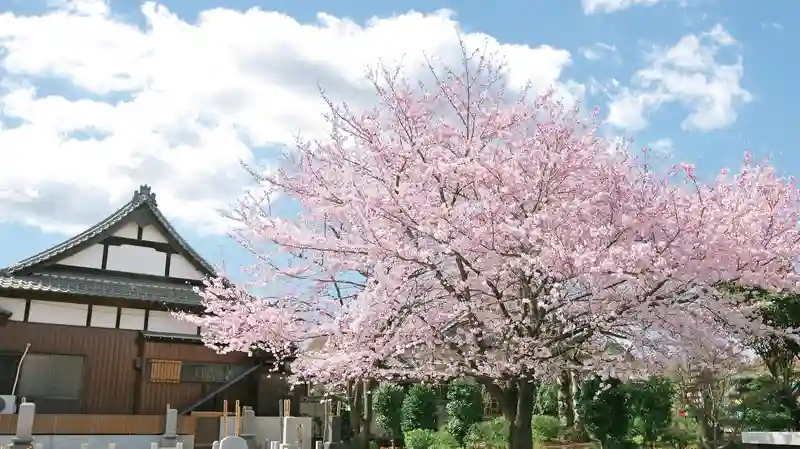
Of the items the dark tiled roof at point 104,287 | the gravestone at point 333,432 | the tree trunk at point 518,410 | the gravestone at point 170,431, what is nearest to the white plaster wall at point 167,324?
the dark tiled roof at point 104,287

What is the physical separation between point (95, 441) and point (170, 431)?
1.70 metres

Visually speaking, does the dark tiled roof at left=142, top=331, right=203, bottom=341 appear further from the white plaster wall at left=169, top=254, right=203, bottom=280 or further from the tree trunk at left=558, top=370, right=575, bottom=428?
the tree trunk at left=558, top=370, right=575, bottom=428

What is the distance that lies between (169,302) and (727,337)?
558 inches

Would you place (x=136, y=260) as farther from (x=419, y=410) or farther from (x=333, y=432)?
(x=419, y=410)

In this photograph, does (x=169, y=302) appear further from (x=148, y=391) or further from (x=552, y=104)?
(x=552, y=104)

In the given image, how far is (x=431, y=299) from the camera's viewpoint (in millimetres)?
9773

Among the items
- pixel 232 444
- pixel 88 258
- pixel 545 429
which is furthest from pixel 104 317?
pixel 545 429

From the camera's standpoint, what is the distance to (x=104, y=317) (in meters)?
17.8

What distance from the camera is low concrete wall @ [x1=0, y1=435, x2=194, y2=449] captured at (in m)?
14.8

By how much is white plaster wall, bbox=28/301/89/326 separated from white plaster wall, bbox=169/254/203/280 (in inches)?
120

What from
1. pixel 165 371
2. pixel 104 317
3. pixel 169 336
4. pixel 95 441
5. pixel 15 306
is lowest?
pixel 95 441

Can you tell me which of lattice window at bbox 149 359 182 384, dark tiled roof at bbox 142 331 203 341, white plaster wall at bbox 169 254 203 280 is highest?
white plaster wall at bbox 169 254 203 280

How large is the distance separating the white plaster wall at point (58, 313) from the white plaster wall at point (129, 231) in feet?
9.35

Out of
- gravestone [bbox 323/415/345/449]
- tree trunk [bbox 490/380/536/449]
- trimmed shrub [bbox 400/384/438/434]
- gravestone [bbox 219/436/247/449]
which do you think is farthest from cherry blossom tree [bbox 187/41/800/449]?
trimmed shrub [bbox 400/384/438/434]
